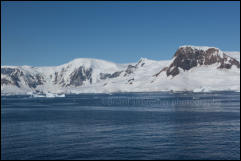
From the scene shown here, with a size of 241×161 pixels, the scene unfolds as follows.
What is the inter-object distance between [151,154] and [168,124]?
3462 cm

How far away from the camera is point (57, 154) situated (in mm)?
54500

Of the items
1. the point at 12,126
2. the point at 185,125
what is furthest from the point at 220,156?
the point at 12,126

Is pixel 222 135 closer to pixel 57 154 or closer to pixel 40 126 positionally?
pixel 57 154

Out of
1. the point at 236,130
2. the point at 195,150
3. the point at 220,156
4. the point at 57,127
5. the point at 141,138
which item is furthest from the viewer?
the point at 57,127

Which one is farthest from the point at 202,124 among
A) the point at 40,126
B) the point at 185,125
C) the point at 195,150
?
the point at 40,126

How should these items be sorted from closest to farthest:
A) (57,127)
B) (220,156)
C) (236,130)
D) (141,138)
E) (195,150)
A: 1. (220,156)
2. (195,150)
3. (141,138)
4. (236,130)
5. (57,127)

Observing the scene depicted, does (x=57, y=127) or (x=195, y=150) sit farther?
(x=57, y=127)

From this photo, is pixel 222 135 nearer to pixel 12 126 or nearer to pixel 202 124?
pixel 202 124

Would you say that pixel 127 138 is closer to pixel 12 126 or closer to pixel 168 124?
pixel 168 124

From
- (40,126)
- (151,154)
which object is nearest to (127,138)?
(151,154)

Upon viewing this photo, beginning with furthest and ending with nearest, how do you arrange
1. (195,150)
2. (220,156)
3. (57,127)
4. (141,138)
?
(57,127) → (141,138) → (195,150) → (220,156)

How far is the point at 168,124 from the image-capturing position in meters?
87.6

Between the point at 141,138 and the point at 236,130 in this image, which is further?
the point at 236,130

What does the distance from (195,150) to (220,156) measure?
5.13 m
